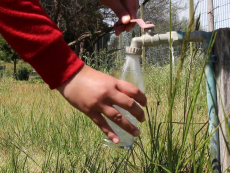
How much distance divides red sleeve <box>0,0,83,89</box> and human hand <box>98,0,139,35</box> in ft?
1.36

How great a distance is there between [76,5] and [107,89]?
8.06 meters

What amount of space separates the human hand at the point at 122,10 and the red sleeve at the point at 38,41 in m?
0.41

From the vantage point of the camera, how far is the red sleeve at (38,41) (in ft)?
2.36

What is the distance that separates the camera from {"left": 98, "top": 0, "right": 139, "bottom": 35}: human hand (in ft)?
3.75

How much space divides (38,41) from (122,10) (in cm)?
54

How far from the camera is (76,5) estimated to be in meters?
8.27

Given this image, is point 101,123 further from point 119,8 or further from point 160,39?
point 119,8

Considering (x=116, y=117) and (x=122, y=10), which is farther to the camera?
(x=122, y=10)

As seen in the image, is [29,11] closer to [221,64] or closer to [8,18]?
[8,18]

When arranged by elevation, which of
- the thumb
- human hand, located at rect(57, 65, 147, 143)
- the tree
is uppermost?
the tree

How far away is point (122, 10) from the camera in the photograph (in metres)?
1.15

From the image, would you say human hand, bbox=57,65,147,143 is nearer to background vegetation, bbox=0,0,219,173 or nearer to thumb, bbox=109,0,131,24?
background vegetation, bbox=0,0,219,173

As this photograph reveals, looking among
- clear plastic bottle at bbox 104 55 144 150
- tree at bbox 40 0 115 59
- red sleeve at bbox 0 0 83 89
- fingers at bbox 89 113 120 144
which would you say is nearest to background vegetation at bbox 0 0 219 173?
clear plastic bottle at bbox 104 55 144 150

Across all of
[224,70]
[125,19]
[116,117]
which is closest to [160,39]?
[125,19]
